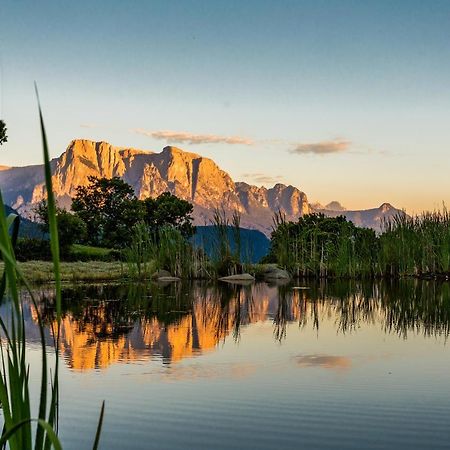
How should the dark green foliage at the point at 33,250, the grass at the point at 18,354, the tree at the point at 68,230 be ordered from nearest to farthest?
the grass at the point at 18,354
the dark green foliage at the point at 33,250
the tree at the point at 68,230

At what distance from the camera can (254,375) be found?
25.0 ft

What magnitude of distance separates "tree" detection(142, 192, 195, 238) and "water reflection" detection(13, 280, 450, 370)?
30876 mm

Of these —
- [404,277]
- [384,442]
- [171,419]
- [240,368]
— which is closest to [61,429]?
[171,419]

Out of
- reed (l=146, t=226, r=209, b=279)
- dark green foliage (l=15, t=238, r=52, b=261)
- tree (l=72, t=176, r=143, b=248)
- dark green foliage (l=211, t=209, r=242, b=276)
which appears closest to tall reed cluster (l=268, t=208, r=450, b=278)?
dark green foliage (l=211, t=209, r=242, b=276)

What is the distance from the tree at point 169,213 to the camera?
5291 centimetres

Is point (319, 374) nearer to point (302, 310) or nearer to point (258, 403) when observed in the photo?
point (258, 403)

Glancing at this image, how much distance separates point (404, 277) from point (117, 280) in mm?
11284

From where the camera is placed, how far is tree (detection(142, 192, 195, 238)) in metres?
52.9

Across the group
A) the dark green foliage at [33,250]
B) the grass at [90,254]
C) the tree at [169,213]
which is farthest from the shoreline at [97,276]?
the tree at [169,213]

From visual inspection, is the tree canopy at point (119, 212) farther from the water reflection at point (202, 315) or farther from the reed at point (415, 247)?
the water reflection at point (202, 315)

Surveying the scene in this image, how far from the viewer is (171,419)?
222 inches

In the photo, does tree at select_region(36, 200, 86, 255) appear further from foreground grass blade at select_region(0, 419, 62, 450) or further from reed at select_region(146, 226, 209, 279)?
foreground grass blade at select_region(0, 419, 62, 450)

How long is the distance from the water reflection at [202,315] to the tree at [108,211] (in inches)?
1234

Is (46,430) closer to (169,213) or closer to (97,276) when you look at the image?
(97,276)
